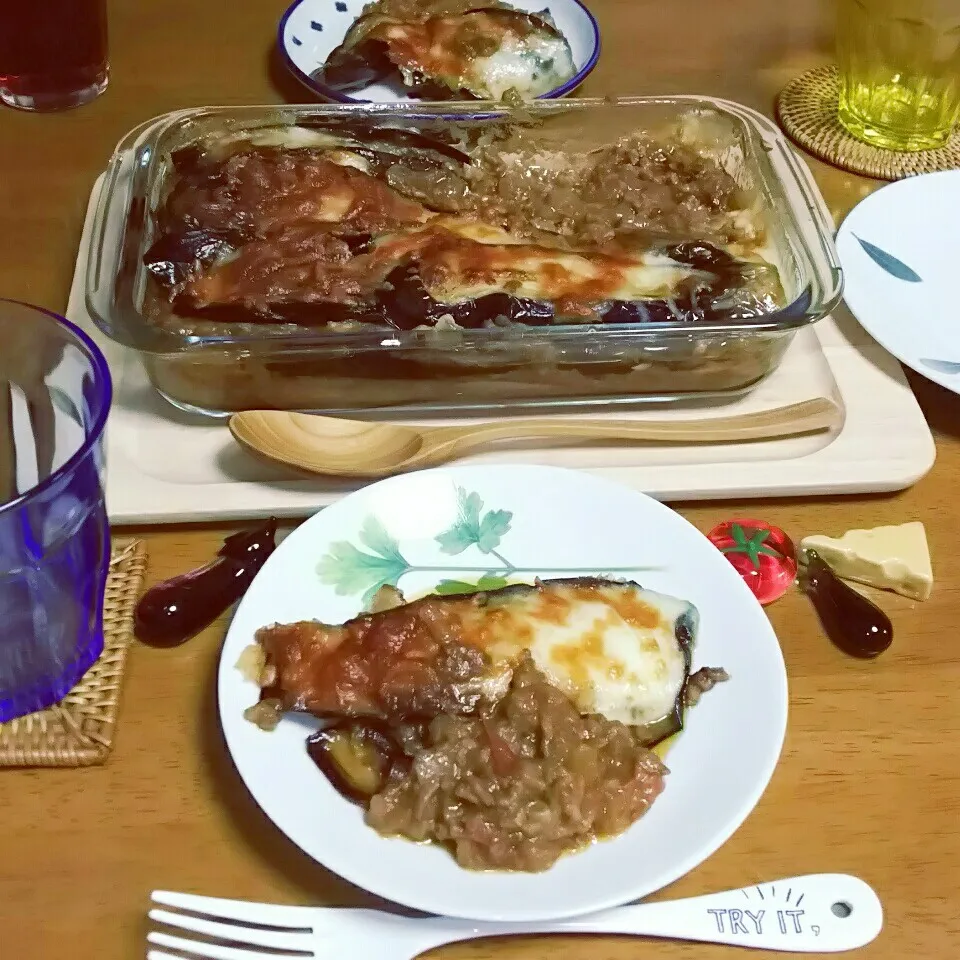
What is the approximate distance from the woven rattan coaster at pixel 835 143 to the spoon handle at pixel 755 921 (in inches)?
39.4

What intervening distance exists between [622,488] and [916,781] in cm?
32

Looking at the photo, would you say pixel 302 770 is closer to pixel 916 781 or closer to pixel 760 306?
pixel 916 781

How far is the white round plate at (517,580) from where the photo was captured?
62cm

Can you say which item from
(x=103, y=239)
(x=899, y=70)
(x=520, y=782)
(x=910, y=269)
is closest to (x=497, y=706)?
(x=520, y=782)

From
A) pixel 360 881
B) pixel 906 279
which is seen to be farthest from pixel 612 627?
pixel 906 279

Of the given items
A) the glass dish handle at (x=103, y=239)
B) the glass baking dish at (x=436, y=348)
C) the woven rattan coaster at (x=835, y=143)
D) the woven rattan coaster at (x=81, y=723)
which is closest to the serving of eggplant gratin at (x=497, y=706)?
the woven rattan coaster at (x=81, y=723)

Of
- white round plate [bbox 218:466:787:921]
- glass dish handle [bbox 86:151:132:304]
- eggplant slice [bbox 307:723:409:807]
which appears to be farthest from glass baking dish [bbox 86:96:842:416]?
eggplant slice [bbox 307:723:409:807]

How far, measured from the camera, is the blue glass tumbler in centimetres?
68

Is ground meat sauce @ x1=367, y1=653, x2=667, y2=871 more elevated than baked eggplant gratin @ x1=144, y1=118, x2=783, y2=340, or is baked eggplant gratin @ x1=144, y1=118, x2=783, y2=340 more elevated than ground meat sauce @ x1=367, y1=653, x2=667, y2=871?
baked eggplant gratin @ x1=144, y1=118, x2=783, y2=340

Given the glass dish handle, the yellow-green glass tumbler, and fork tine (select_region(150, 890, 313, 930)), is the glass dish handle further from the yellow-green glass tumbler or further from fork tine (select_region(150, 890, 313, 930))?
the yellow-green glass tumbler

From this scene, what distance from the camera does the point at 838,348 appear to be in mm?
1080

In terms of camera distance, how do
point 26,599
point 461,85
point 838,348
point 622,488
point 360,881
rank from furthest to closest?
point 461,85, point 838,348, point 622,488, point 26,599, point 360,881

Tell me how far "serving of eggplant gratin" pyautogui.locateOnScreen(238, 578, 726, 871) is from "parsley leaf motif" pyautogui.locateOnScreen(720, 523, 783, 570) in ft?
0.41

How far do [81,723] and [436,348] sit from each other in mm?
435
